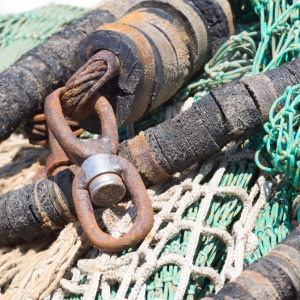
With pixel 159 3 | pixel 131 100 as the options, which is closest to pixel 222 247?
pixel 131 100

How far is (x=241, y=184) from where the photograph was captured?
147 cm

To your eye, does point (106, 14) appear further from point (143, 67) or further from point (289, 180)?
point (289, 180)

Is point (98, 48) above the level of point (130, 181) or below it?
above

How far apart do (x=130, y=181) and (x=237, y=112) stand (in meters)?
0.30

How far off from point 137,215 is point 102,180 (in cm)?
11

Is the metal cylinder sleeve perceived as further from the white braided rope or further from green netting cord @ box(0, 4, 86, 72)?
green netting cord @ box(0, 4, 86, 72)

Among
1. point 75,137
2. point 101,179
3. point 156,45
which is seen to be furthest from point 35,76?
point 101,179

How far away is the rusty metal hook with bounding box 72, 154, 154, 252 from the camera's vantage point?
51.9 inches

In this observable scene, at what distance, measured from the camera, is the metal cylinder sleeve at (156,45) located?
5.08ft

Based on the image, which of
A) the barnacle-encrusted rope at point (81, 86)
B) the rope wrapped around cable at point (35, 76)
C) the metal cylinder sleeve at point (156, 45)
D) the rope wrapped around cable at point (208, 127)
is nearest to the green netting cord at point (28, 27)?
the rope wrapped around cable at point (35, 76)

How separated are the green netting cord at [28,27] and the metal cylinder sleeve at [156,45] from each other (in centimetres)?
56

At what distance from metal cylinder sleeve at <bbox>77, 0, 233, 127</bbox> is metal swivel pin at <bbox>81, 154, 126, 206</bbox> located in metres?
0.28

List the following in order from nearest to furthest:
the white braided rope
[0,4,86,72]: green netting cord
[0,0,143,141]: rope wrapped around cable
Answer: the white braided rope, [0,0,143,141]: rope wrapped around cable, [0,4,86,72]: green netting cord

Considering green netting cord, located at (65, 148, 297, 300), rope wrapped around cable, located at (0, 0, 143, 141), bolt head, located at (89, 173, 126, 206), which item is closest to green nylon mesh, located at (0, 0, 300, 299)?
green netting cord, located at (65, 148, 297, 300)
